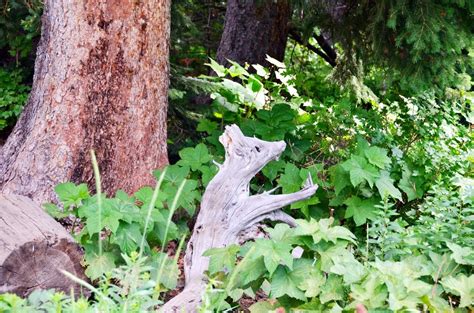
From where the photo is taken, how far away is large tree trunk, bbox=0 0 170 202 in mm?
5391

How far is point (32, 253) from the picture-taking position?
4.23m

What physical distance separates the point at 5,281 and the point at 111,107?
181cm

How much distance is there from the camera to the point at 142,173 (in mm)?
5652

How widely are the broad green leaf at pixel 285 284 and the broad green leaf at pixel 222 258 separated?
1.04 ft

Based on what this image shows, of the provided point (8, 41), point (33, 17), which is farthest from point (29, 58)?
point (33, 17)

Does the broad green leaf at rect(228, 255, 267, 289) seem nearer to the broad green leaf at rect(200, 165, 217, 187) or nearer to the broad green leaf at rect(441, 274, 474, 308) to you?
the broad green leaf at rect(441, 274, 474, 308)

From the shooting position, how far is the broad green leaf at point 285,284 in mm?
3889

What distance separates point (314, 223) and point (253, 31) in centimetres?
530

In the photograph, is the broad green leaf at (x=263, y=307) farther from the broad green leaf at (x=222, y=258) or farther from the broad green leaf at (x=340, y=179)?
the broad green leaf at (x=340, y=179)

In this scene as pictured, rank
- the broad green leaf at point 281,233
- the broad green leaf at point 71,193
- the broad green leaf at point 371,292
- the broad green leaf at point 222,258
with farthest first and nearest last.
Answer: the broad green leaf at point 71,193 < the broad green leaf at point 222,258 < the broad green leaf at point 281,233 < the broad green leaf at point 371,292

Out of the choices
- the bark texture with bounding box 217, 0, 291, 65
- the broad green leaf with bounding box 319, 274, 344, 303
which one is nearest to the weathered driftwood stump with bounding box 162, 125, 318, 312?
the broad green leaf with bounding box 319, 274, 344, 303

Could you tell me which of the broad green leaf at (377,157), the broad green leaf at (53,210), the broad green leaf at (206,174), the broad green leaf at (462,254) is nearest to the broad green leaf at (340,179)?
the broad green leaf at (377,157)

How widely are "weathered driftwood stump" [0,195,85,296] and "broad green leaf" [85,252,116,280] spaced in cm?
11

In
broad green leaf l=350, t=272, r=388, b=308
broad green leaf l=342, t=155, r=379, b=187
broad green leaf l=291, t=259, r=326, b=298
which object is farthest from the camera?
broad green leaf l=342, t=155, r=379, b=187
